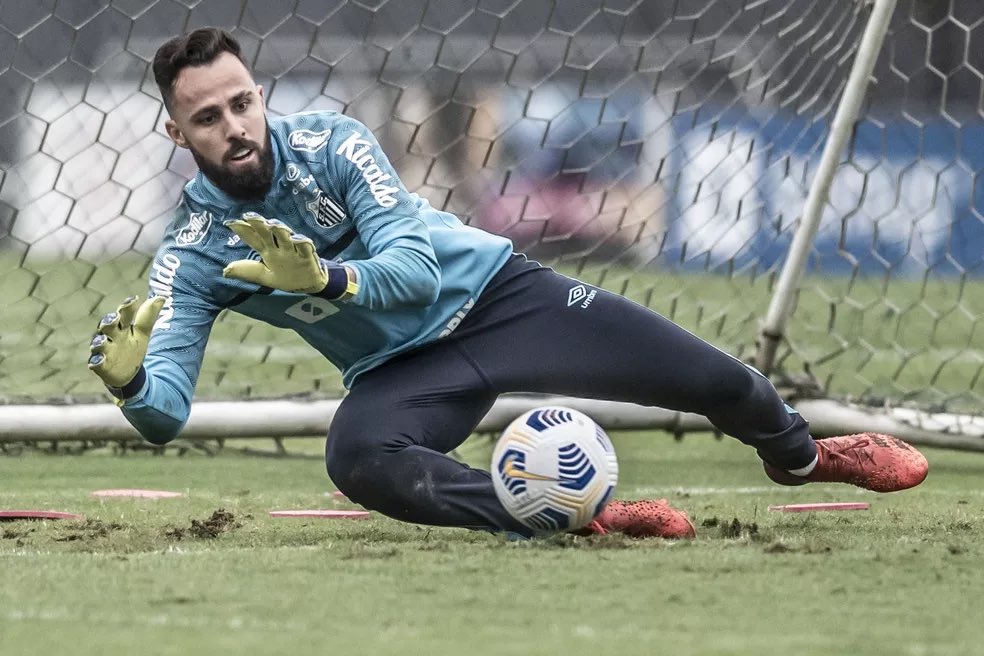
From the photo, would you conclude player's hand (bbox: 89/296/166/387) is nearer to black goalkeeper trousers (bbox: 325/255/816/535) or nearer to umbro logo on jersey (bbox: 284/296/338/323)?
umbro logo on jersey (bbox: 284/296/338/323)

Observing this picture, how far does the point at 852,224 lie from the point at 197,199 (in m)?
4.93

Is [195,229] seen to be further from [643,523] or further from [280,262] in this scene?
[643,523]

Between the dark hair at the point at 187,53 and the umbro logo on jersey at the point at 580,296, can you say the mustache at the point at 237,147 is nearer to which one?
the dark hair at the point at 187,53

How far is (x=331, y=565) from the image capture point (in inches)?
128

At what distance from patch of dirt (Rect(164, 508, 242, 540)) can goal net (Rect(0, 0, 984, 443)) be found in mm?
1628

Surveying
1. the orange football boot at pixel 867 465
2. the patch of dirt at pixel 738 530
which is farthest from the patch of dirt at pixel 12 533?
the orange football boot at pixel 867 465

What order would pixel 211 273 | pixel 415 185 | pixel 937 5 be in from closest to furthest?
pixel 211 273
pixel 937 5
pixel 415 185

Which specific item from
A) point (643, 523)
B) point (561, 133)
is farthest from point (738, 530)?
point (561, 133)

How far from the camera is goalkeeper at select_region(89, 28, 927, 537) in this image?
11.9 feet

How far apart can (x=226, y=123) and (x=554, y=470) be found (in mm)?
1195

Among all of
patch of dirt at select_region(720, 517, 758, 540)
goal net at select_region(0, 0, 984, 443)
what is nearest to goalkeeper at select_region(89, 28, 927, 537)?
patch of dirt at select_region(720, 517, 758, 540)

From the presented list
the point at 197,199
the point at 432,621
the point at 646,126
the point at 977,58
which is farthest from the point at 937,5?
the point at 432,621

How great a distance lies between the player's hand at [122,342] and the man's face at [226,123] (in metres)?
0.43

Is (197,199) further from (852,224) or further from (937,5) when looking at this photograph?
(852,224)
